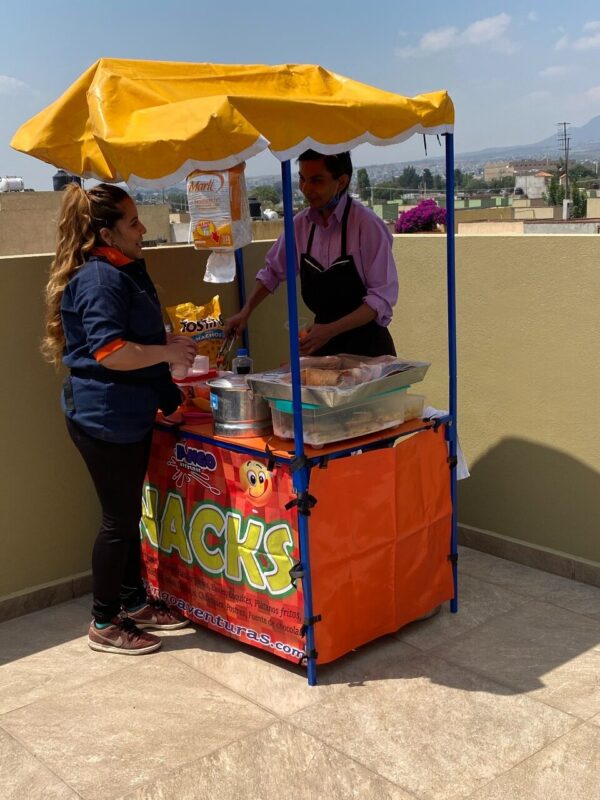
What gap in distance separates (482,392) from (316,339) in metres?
1.11

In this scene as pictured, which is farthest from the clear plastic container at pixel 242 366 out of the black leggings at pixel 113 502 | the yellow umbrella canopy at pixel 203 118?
the yellow umbrella canopy at pixel 203 118

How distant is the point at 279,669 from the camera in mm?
3330

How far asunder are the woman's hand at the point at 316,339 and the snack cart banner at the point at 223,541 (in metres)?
0.57

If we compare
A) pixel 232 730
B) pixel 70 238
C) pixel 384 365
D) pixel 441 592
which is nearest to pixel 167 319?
pixel 70 238

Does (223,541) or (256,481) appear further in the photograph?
(223,541)

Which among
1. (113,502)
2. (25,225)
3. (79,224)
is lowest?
(113,502)

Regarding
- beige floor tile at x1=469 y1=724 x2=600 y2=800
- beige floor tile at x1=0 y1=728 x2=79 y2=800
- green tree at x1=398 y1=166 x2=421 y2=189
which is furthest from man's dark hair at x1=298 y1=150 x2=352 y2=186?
green tree at x1=398 y1=166 x2=421 y2=189

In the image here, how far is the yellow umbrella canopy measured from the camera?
265cm

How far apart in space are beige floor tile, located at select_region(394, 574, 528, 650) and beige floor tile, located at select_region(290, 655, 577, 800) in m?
0.26

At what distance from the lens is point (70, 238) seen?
10.5 ft

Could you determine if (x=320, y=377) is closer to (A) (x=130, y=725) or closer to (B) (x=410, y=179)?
(A) (x=130, y=725)

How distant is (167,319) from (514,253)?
68.6 inches

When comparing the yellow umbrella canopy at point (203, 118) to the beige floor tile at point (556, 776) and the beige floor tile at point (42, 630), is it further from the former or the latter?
the beige floor tile at point (556, 776)

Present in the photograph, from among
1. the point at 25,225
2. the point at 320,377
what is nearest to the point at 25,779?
the point at 320,377
